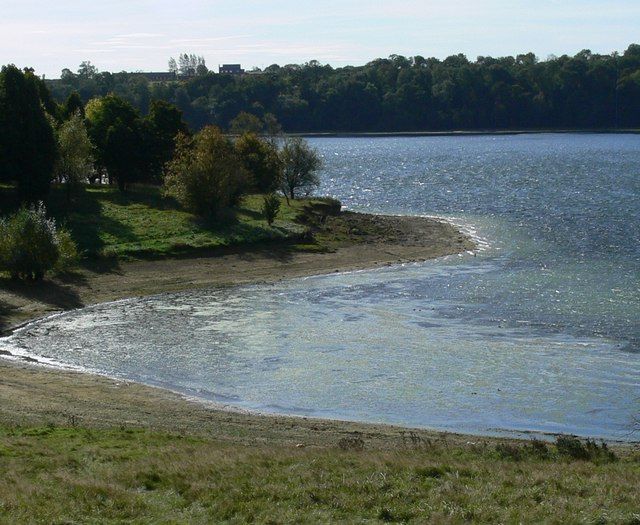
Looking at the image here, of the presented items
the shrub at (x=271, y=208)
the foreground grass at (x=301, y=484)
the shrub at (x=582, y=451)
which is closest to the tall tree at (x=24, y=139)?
the shrub at (x=271, y=208)

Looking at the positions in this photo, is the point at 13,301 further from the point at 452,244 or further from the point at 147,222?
the point at 452,244

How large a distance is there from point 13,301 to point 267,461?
26.7m

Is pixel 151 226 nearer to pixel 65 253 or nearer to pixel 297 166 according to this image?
pixel 65 253

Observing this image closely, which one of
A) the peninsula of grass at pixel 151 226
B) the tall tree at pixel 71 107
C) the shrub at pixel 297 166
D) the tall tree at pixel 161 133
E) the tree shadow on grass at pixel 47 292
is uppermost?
the tall tree at pixel 71 107

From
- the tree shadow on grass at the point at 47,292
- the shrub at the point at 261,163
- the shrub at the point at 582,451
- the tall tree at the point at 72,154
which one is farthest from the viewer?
the shrub at the point at 261,163

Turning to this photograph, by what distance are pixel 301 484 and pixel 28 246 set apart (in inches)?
1228

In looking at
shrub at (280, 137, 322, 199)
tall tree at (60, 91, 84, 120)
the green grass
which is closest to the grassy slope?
the green grass

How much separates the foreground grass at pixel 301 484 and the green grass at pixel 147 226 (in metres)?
32.9

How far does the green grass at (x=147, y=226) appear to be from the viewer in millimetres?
54000

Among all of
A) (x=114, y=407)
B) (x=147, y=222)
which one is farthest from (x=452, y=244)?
(x=114, y=407)

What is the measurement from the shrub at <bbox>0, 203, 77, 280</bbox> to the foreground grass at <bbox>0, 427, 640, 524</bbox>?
81.7 feet

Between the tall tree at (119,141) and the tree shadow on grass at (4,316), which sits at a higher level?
the tall tree at (119,141)

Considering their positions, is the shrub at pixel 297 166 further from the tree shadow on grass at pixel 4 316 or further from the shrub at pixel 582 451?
the shrub at pixel 582 451

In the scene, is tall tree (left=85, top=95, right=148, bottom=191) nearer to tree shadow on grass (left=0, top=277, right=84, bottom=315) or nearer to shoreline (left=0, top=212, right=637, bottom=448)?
shoreline (left=0, top=212, right=637, bottom=448)
